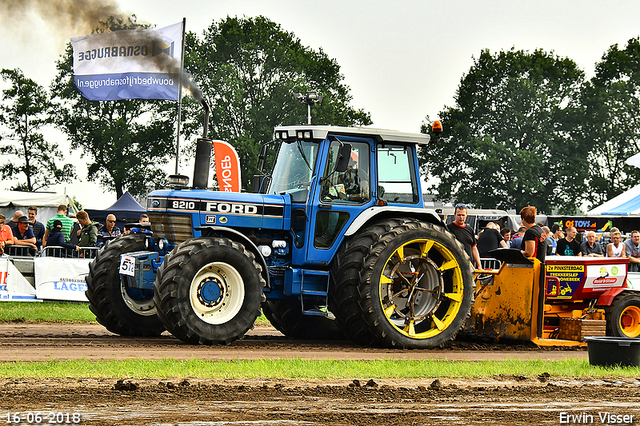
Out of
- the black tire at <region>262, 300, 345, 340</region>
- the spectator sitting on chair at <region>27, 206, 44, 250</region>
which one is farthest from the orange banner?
the black tire at <region>262, 300, 345, 340</region>

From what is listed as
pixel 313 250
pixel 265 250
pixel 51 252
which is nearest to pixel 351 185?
pixel 313 250

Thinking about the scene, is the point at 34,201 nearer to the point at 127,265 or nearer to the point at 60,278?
the point at 60,278

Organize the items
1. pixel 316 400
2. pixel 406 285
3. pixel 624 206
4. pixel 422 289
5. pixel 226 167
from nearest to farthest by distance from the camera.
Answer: pixel 316 400 < pixel 422 289 < pixel 406 285 < pixel 226 167 < pixel 624 206

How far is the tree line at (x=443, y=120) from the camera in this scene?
157 ft

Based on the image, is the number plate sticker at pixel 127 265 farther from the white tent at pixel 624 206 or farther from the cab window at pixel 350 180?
the white tent at pixel 624 206

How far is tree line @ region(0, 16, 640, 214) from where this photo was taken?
4800cm

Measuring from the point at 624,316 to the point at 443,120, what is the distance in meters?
45.3

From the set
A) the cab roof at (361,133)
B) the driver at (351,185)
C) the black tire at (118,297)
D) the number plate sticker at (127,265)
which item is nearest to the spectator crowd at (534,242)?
the cab roof at (361,133)

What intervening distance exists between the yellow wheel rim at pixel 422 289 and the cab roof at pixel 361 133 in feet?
4.47

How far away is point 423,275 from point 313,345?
5.33ft

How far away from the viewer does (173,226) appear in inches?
387

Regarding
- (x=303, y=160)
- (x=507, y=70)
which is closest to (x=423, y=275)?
(x=303, y=160)

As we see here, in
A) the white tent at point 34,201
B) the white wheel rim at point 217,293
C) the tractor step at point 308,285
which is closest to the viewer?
the white wheel rim at point 217,293

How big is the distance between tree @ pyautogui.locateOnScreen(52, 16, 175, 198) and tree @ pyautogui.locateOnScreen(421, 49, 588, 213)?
54.5ft
